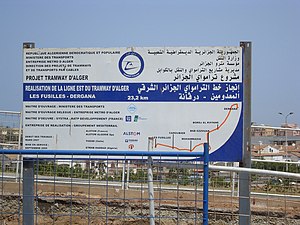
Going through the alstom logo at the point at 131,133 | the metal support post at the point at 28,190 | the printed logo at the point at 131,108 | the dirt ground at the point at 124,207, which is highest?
the printed logo at the point at 131,108

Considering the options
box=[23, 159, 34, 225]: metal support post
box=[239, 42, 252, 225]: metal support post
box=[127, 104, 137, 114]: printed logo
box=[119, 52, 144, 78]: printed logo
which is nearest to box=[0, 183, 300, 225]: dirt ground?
box=[239, 42, 252, 225]: metal support post

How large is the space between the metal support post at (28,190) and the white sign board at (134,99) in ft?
2.23

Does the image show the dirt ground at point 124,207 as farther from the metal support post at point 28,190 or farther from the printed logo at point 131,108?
the printed logo at point 131,108

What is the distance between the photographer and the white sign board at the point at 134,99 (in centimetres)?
882

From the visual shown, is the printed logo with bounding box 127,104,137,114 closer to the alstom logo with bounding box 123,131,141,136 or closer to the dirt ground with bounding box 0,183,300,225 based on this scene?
the alstom logo with bounding box 123,131,141,136

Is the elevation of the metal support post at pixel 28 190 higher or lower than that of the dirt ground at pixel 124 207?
higher

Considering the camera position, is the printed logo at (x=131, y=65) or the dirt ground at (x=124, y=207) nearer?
the printed logo at (x=131, y=65)

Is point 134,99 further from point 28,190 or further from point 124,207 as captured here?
point 28,190

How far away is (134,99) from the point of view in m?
8.99

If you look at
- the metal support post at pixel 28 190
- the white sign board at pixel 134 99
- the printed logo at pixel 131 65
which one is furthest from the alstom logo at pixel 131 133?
the metal support post at pixel 28 190

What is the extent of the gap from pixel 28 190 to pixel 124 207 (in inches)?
73.5

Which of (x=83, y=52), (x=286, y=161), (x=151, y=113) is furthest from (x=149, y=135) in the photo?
(x=286, y=161)

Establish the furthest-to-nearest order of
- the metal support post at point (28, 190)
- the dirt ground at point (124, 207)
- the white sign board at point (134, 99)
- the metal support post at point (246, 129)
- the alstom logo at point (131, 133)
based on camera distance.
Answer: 1. the dirt ground at point (124, 207)
2. the alstom logo at point (131, 133)
3. the white sign board at point (134, 99)
4. the metal support post at point (246, 129)
5. the metal support post at point (28, 190)

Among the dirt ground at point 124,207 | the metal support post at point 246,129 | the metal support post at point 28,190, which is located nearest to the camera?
the metal support post at point 28,190
